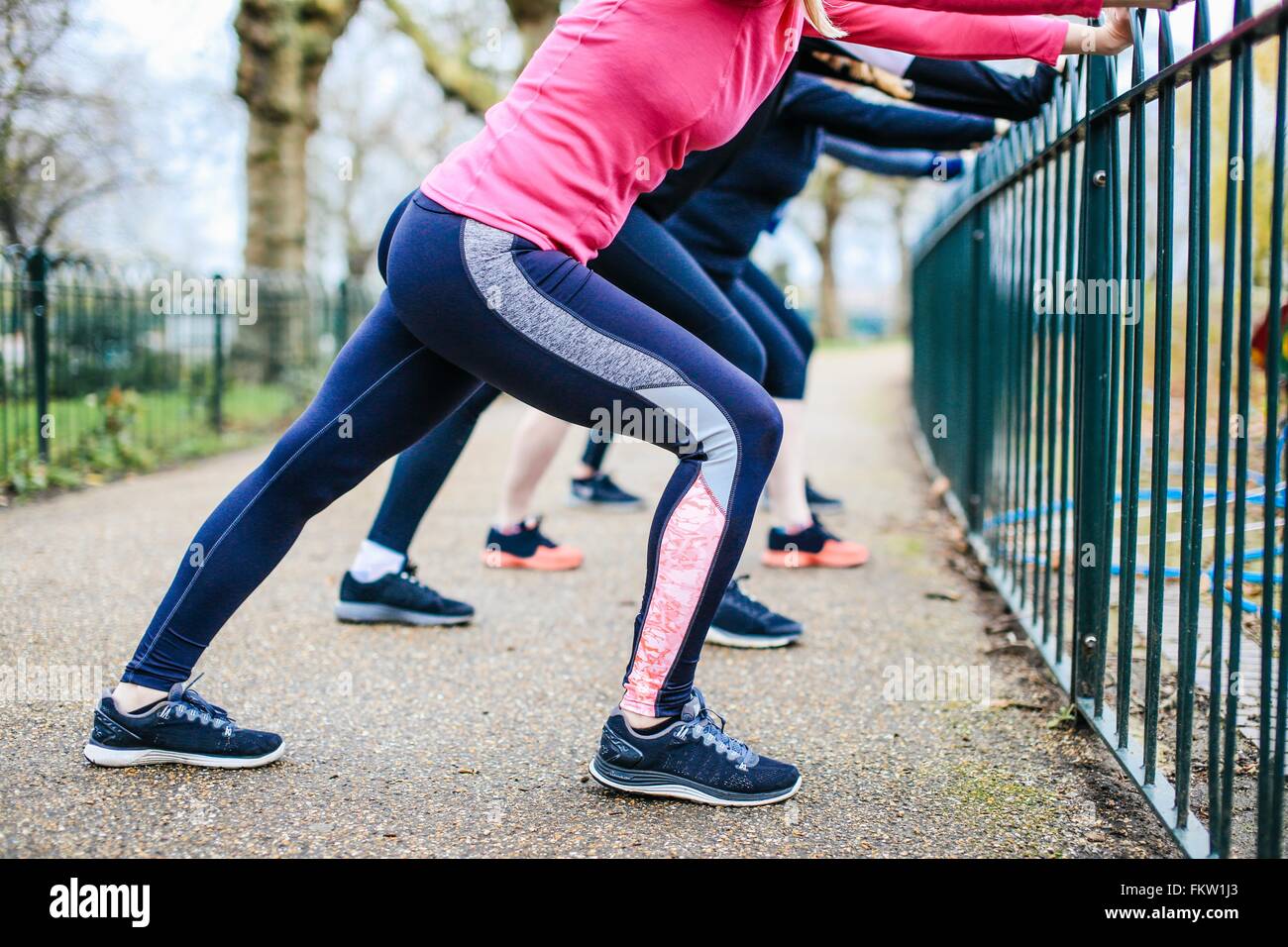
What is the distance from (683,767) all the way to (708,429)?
2.20ft

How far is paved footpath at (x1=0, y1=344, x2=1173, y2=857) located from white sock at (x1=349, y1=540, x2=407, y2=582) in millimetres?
168

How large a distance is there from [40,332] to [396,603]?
4219mm

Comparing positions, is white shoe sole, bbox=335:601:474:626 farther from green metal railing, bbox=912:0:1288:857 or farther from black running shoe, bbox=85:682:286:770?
green metal railing, bbox=912:0:1288:857

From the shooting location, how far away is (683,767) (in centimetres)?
223

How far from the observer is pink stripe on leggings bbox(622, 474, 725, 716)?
2.11 metres

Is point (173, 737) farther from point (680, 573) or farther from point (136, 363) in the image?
point (136, 363)

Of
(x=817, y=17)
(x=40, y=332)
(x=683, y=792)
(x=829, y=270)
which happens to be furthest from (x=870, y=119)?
(x=829, y=270)

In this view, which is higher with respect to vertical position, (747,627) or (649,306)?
(649,306)

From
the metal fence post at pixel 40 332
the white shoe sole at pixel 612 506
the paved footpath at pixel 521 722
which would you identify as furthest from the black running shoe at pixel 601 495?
the metal fence post at pixel 40 332

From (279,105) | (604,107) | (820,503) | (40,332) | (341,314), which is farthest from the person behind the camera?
(279,105)

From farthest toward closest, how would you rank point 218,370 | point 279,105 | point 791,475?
1. point 279,105
2. point 218,370
3. point 791,475

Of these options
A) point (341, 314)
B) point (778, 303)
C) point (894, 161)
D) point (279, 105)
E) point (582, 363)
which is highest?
point (279, 105)

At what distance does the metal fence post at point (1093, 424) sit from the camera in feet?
8.22

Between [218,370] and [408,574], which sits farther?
[218,370]
